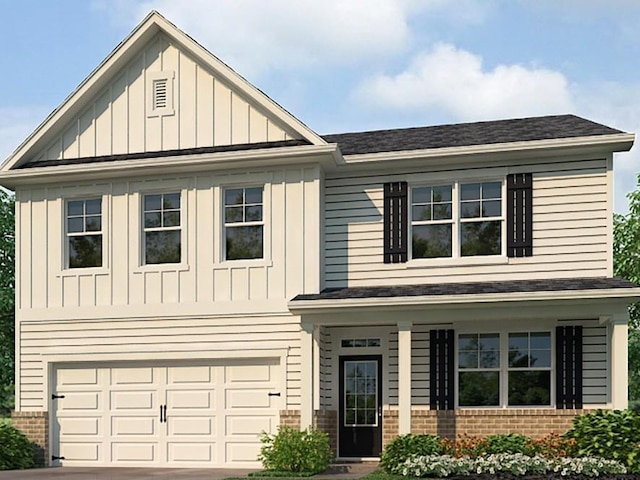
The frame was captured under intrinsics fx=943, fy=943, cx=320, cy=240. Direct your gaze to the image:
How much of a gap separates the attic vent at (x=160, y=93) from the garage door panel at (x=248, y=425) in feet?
21.7

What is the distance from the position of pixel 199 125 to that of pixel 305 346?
5276 mm

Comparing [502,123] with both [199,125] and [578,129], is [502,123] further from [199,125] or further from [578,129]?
[199,125]

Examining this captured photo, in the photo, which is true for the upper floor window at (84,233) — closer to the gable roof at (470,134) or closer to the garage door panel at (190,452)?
the garage door panel at (190,452)

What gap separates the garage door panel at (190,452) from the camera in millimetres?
19141

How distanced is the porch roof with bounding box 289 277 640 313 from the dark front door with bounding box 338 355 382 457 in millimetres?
1596

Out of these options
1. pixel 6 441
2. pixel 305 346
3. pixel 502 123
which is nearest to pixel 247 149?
pixel 305 346

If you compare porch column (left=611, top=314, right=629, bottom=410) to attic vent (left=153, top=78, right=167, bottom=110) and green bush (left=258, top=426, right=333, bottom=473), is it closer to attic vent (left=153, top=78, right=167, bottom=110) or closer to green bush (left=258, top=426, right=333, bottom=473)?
green bush (left=258, top=426, right=333, bottom=473)

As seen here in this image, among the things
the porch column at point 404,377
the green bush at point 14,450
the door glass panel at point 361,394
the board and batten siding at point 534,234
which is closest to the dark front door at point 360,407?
the door glass panel at point 361,394

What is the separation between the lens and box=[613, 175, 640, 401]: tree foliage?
3250cm

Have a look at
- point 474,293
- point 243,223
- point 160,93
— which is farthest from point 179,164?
point 474,293

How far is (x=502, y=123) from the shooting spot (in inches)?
828

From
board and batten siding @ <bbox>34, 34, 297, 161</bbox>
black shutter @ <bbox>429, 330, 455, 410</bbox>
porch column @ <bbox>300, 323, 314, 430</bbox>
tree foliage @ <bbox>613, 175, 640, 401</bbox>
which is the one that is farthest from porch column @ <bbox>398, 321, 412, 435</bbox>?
tree foliage @ <bbox>613, 175, 640, 401</bbox>

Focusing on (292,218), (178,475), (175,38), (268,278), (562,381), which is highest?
(175,38)

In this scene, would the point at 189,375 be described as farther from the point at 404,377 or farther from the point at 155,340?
the point at 404,377
